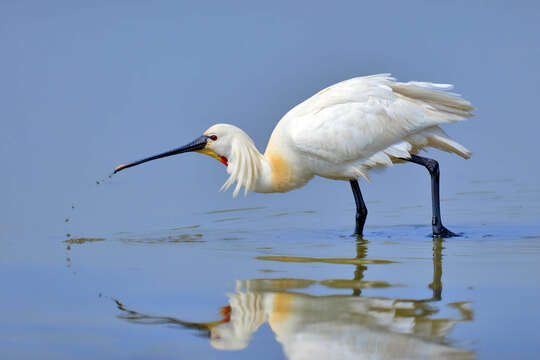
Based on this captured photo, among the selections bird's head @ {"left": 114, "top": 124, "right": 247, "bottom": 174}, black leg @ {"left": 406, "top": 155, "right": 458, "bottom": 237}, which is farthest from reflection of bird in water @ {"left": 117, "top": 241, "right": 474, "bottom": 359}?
bird's head @ {"left": 114, "top": 124, "right": 247, "bottom": 174}

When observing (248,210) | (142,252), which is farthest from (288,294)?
(248,210)

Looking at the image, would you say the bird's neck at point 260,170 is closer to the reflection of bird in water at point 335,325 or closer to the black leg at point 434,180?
the black leg at point 434,180

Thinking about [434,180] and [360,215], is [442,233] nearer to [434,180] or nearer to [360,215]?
[434,180]

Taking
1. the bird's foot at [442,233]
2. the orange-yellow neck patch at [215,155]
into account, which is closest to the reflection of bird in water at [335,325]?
the bird's foot at [442,233]

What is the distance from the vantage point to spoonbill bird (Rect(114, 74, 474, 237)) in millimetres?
9391

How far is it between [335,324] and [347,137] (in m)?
4.41

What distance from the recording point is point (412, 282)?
649 centimetres

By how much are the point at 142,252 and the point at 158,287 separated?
1.99 meters

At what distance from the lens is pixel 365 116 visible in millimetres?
9438

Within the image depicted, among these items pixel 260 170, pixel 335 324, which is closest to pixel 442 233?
pixel 260 170

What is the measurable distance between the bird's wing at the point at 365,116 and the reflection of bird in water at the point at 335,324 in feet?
10.5

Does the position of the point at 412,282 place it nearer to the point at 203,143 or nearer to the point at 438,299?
the point at 438,299

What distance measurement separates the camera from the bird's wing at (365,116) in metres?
9.34

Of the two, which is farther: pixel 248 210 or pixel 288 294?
pixel 248 210
